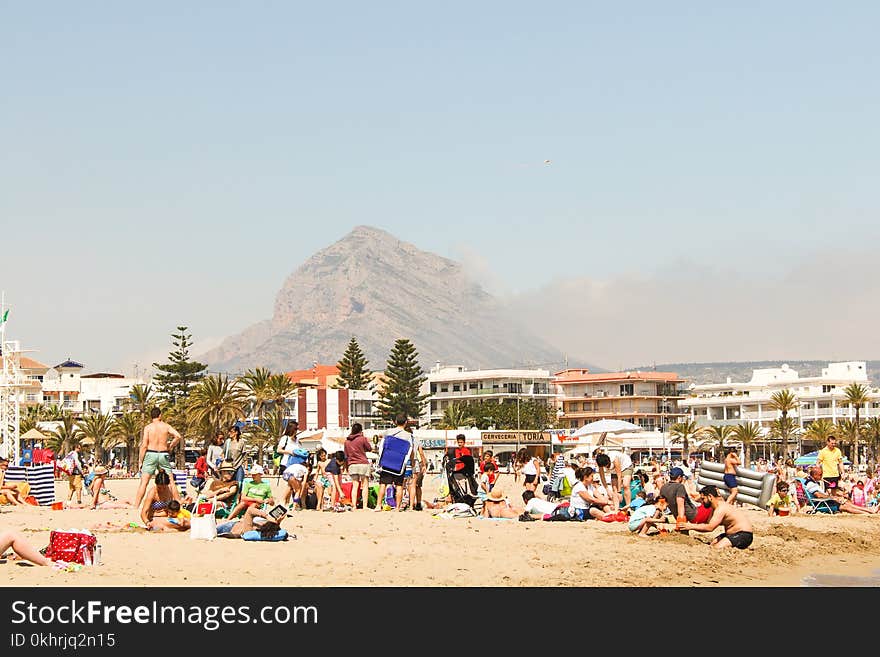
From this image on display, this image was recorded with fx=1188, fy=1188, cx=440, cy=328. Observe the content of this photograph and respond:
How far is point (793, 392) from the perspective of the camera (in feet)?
344

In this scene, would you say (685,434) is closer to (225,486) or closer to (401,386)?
(401,386)

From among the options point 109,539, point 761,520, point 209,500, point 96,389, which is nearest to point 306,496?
point 209,500

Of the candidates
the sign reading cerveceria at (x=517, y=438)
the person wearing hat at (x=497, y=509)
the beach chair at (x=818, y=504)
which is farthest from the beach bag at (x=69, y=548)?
the sign reading cerveceria at (x=517, y=438)

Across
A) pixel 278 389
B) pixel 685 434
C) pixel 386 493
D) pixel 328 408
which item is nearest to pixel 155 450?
pixel 386 493

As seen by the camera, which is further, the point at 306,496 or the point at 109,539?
the point at 306,496

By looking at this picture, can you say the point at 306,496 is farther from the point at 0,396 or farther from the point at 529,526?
the point at 0,396

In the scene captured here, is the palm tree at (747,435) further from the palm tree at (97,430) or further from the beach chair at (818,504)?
the beach chair at (818,504)

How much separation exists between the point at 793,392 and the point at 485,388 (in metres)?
27.7

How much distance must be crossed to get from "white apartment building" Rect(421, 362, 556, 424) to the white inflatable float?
89.4 metres

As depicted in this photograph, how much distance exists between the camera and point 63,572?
372 inches

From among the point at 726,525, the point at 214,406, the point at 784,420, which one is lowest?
the point at 726,525

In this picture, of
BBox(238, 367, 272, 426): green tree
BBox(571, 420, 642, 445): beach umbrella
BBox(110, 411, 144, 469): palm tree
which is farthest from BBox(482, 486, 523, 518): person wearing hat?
BBox(238, 367, 272, 426): green tree

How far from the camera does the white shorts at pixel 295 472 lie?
1772cm
